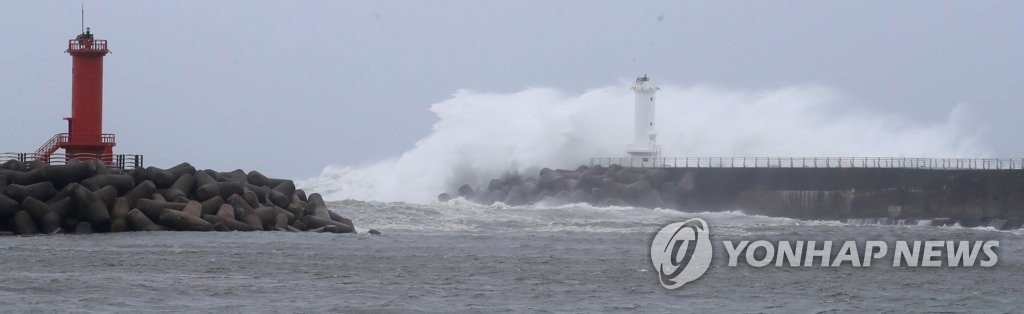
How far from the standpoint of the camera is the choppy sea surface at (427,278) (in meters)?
13.7

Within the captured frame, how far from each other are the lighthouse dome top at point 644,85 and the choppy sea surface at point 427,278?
19461 millimetres

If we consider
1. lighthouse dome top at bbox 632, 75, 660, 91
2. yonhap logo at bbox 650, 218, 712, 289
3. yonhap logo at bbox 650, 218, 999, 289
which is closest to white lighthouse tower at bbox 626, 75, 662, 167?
lighthouse dome top at bbox 632, 75, 660, 91

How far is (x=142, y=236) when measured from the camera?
21.7 metres

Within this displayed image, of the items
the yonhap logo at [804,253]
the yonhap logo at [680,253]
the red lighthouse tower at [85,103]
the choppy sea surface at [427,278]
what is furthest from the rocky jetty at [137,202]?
the yonhap logo at [804,253]

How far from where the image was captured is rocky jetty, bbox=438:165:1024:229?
32.9 meters

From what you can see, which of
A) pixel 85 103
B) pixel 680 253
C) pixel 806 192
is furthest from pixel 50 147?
pixel 806 192

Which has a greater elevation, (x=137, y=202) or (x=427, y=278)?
(x=137, y=202)

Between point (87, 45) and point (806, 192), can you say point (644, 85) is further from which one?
point (87, 45)

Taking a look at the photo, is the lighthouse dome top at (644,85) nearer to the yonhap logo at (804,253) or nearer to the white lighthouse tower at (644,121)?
the white lighthouse tower at (644,121)

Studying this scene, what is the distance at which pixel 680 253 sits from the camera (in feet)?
65.9

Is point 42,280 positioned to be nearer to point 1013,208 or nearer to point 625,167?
point 1013,208

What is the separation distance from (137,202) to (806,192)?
19074mm

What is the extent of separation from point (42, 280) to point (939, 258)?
11.7 metres

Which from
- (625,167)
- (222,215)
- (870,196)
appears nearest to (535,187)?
(625,167)
